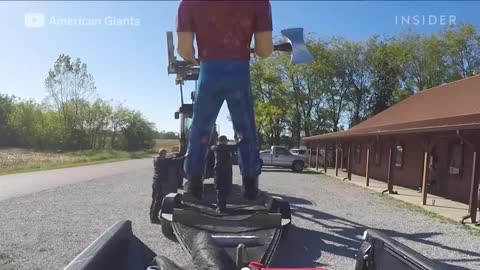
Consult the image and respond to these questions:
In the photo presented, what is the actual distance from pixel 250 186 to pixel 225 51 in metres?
1.17

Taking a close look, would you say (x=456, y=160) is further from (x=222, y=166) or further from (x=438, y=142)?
(x=222, y=166)

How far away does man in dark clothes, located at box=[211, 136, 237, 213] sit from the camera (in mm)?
5145

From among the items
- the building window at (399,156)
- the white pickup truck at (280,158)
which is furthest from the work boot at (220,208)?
the white pickup truck at (280,158)

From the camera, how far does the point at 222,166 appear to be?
521 centimetres

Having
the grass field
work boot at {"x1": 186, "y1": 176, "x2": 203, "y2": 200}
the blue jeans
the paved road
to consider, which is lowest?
the grass field

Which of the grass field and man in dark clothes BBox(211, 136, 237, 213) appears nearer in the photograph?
man in dark clothes BBox(211, 136, 237, 213)

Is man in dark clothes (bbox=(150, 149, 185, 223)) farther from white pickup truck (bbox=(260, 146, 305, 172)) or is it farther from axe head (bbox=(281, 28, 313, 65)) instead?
white pickup truck (bbox=(260, 146, 305, 172))

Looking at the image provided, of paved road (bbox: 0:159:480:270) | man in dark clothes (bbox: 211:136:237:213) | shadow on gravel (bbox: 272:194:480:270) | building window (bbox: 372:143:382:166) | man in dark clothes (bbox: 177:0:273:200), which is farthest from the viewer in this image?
building window (bbox: 372:143:382:166)

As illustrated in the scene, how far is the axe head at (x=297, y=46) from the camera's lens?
12.7 ft

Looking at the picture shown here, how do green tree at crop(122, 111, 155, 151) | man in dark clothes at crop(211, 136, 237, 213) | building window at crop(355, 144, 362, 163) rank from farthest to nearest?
1. green tree at crop(122, 111, 155, 151)
2. building window at crop(355, 144, 362, 163)
3. man in dark clothes at crop(211, 136, 237, 213)

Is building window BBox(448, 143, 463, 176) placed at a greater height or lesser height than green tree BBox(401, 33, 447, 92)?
lesser

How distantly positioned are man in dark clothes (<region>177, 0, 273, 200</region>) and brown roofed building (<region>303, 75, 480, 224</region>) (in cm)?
913

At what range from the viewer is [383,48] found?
155 feet

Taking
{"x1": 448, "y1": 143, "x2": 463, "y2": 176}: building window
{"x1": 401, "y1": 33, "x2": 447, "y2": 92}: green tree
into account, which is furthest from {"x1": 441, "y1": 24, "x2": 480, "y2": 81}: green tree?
{"x1": 448, "y1": 143, "x2": 463, "y2": 176}: building window
